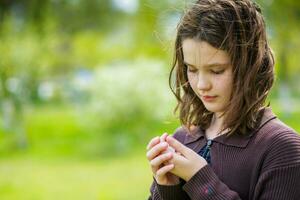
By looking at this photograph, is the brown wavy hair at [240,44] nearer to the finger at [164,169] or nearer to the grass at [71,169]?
the finger at [164,169]

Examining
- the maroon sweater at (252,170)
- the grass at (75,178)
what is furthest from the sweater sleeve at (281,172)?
the grass at (75,178)

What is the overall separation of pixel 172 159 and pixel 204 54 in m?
0.24

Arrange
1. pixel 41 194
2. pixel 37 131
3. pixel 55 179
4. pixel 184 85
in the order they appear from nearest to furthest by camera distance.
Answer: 1. pixel 184 85
2. pixel 41 194
3. pixel 55 179
4. pixel 37 131

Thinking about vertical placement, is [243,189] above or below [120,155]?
above

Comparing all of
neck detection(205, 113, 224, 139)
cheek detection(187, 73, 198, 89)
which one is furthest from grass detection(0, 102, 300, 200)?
cheek detection(187, 73, 198, 89)

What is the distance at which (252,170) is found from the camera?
117 centimetres

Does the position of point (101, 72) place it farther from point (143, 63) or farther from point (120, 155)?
point (120, 155)

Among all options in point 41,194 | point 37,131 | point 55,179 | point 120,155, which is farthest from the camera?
point 37,131

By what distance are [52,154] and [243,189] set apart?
25.7 feet

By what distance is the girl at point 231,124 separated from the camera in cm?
114

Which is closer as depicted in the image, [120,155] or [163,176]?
[163,176]

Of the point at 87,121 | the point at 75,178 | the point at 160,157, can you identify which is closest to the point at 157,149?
the point at 160,157

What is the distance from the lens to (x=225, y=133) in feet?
4.13

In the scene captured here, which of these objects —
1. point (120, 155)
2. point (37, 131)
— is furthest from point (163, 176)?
point (37, 131)
